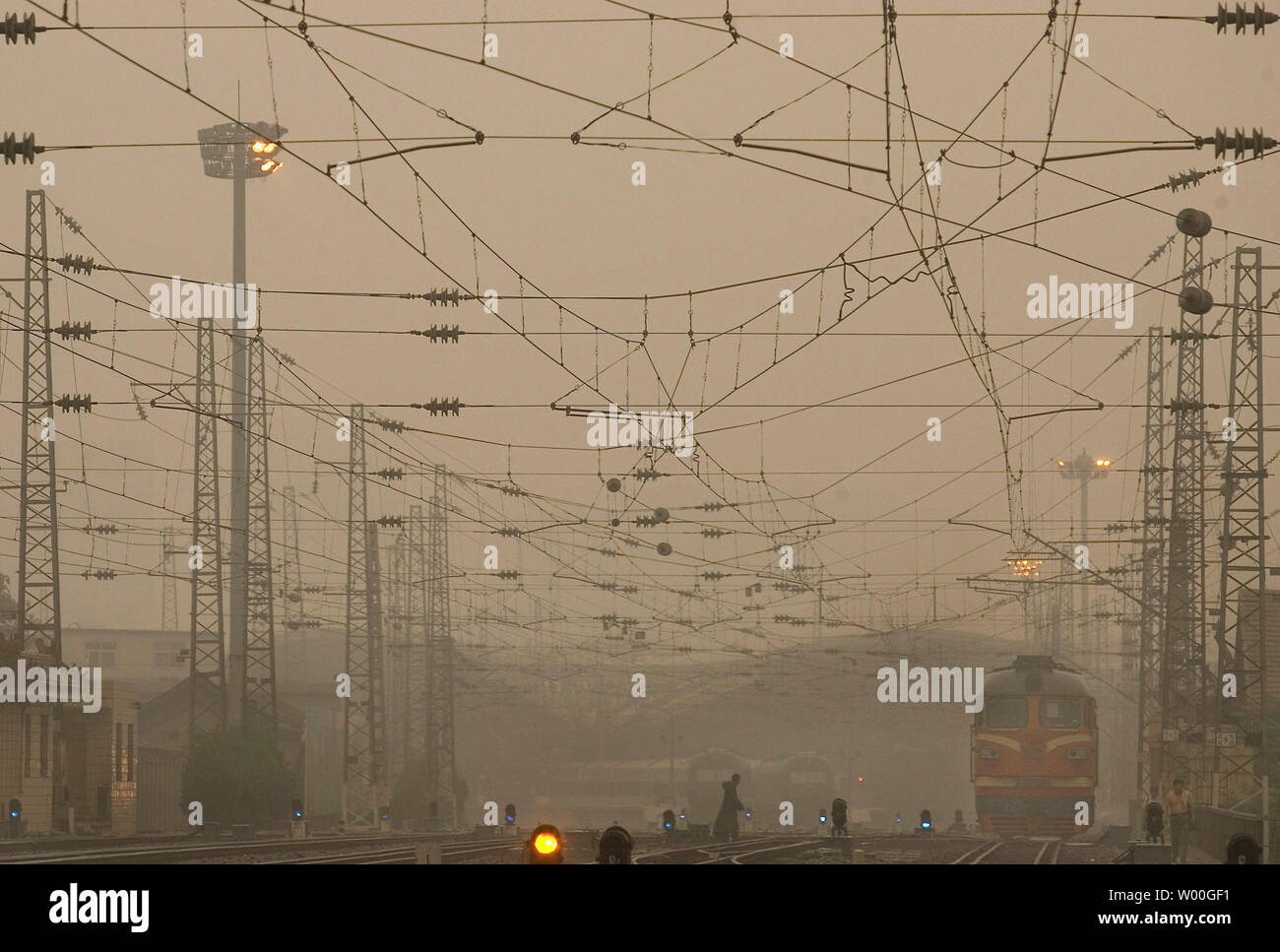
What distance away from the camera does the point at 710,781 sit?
98938mm

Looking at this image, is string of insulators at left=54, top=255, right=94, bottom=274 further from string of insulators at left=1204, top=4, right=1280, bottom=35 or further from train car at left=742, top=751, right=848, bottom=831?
train car at left=742, top=751, right=848, bottom=831

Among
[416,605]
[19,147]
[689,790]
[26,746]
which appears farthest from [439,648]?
[19,147]

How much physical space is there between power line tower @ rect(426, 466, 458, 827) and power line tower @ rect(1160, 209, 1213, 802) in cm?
2505

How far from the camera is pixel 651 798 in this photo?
4592 inches

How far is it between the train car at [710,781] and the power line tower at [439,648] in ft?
75.5

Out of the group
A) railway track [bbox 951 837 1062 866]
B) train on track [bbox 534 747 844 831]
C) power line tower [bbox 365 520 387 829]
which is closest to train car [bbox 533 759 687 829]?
train on track [bbox 534 747 844 831]

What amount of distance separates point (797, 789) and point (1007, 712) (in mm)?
67070

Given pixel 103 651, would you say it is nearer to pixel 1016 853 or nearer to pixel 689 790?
pixel 689 790

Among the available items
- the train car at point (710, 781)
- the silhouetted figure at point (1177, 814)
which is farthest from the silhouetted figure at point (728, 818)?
the train car at point (710, 781)

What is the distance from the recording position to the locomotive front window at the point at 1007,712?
40406 millimetres

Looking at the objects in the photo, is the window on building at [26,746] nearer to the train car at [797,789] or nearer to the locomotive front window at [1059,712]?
the locomotive front window at [1059,712]
